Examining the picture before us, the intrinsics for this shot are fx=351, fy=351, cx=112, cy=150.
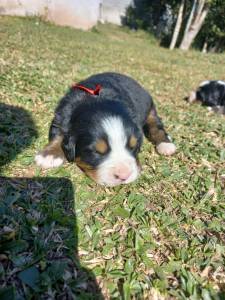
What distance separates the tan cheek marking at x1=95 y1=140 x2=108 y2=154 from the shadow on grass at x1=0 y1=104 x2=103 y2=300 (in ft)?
1.67

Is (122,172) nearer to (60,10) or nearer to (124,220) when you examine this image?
(124,220)

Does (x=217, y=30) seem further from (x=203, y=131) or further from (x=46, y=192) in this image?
(x=46, y=192)

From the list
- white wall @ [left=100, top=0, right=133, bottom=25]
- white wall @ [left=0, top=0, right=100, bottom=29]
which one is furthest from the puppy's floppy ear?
white wall @ [left=100, top=0, right=133, bottom=25]

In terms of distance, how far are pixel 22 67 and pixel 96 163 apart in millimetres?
4270

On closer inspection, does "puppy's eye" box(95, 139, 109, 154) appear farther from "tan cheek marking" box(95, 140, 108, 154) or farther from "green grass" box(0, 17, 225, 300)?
"green grass" box(0, 17, 225, 300)

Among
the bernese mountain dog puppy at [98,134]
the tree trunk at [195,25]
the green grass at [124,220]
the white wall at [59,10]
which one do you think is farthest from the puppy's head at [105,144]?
the tree trunk at [195,25]

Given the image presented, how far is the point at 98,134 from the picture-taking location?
10.8 feet

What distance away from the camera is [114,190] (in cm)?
359

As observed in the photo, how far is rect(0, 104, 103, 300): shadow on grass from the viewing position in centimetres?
235

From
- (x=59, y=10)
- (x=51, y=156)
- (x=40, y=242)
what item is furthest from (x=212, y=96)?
(x=59, y=10)

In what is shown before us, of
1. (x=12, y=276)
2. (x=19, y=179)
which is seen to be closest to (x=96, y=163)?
(x=19, y=179)

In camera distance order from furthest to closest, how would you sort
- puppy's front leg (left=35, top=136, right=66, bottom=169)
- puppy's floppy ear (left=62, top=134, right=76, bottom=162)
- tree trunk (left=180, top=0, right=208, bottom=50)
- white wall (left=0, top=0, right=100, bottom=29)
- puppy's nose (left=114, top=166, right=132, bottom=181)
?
tree trunk (left=180, top=0, right=208, bottom=50), white wall (left=0, top=0, right=100, bottom=29), puppy's front leg (left=35, top=136, right=66, bottom=169), puppy's floppy ear (left=62, top=134, right=76, bottom=162), puppy's nose (left=114, top=166, right=132, bottom=181)

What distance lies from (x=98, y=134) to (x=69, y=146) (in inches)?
16.7

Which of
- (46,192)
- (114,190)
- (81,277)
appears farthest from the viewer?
(114,190)
